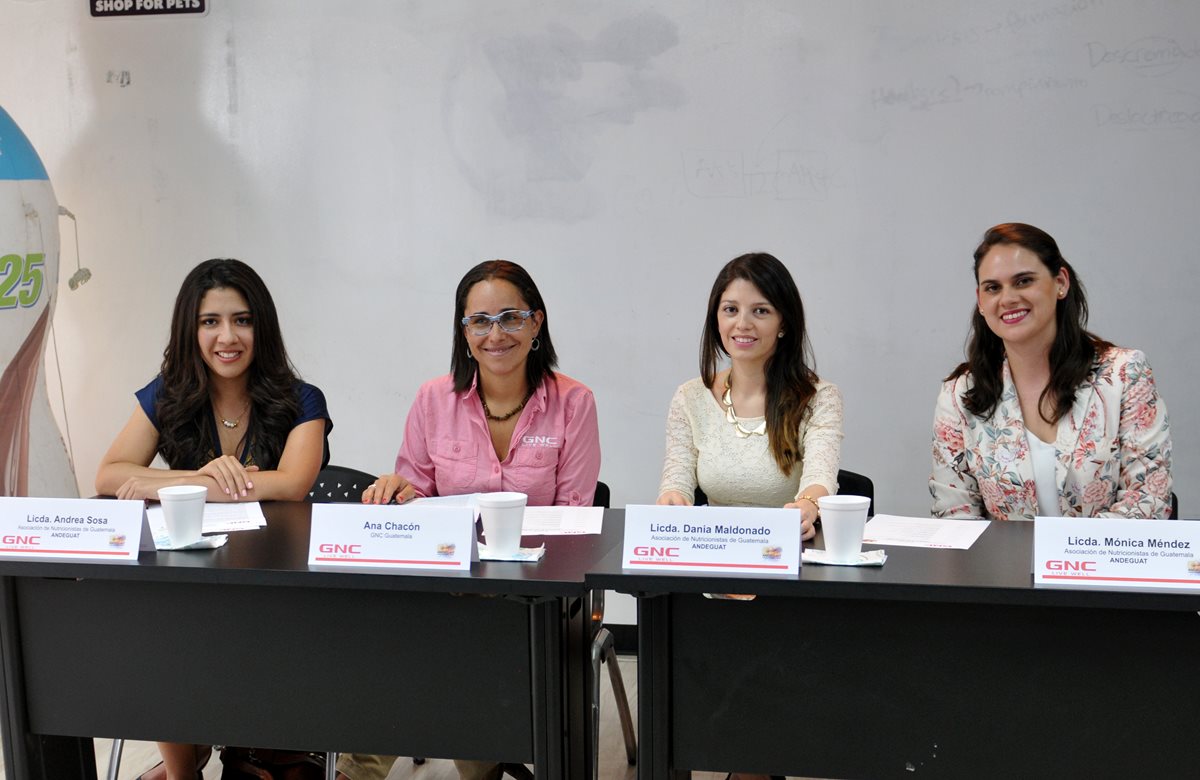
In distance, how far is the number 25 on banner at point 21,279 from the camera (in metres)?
3.23

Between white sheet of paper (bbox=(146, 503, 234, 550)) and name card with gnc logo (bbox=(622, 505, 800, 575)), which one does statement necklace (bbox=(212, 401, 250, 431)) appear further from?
name card with gnc logo (bbox=(622, 505, 800, 575))

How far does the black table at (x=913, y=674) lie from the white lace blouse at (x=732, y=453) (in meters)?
0.74

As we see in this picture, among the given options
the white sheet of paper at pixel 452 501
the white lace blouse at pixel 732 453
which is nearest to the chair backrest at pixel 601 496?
the white lace blouse at pixel 732 453

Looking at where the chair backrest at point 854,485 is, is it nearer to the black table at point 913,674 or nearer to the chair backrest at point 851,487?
the chair backrest at point 851,487

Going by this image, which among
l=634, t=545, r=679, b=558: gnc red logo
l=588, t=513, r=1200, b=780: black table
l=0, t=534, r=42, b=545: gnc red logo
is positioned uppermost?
l=0, t=534, r=42, b=545: gnc red logo

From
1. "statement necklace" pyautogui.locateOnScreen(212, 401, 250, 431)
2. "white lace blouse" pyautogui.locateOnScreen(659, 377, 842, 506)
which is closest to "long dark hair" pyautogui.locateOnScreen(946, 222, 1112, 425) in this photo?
"white lace blouse" pyautogui.locateOnScreen(659, 377, 842, 506)

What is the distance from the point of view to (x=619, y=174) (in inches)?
138

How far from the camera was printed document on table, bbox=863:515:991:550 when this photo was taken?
1855mm

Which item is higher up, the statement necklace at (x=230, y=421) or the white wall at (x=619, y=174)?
the white wall at (x=619, y=174)

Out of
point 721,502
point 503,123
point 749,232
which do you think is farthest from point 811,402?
point 503,123

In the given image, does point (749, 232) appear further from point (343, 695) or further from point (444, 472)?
point (343, 695)

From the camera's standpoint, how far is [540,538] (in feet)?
6.42

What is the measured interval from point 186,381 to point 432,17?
5.21 feet

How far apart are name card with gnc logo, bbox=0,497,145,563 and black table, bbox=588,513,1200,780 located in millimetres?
784
